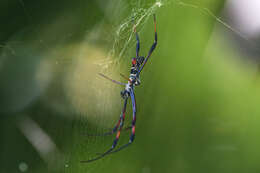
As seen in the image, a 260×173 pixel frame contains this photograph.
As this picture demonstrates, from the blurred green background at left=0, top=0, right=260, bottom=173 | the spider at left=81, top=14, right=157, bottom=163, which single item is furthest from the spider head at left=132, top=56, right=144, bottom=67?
the blurred green background at left=0, top=0, right=260, bottom=173

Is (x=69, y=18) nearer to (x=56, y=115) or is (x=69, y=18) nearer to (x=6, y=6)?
(x=6, y=6)

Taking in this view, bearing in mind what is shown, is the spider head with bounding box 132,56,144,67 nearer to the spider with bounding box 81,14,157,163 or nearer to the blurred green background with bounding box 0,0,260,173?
the spider with bounding box 81,14,157,163

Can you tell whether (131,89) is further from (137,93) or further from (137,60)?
(137,60)

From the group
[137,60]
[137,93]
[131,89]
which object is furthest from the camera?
[137,93]

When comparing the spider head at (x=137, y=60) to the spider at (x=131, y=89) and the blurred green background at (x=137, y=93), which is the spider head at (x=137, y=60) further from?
the blurred green background at (x=137, y=93)

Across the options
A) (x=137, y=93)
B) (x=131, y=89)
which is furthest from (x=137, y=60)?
(x=137, y=93)

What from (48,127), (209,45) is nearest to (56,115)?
(48,127)

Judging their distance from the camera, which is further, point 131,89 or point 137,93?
point 137,93

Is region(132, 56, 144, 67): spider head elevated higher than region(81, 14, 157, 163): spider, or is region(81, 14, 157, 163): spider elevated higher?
region(132, 56, 144, 67): spider head
